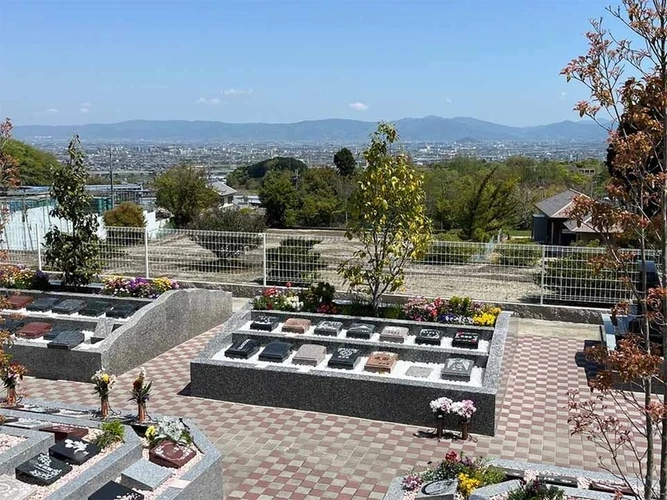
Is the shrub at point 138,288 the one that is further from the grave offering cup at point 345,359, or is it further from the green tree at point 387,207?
the grave offering cup at point 345,359

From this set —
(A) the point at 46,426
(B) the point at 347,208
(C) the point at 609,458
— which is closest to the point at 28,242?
(B) the point at 347,208

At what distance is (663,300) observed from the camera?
4.37 meters

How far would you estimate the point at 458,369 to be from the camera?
9.29 meters

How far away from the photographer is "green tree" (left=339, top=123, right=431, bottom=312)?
37.3 feet

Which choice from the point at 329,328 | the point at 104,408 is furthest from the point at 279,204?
the point at 104,408

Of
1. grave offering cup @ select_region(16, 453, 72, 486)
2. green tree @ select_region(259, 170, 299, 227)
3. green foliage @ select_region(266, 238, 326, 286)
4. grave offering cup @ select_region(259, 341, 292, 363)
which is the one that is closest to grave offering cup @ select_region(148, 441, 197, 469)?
grave offering cup @ select_region(16, 453, 72, 486)

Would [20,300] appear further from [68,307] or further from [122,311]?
[122,311]

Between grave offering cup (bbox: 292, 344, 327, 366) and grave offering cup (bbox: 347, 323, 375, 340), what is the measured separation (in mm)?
677

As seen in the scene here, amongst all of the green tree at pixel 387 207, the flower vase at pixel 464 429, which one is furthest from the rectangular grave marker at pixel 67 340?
the flower vase at pixel 464 429

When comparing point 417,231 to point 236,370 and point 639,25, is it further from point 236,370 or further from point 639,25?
point 639,25

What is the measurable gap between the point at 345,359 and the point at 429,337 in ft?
5.23

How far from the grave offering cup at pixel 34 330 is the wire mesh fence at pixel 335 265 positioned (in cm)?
334

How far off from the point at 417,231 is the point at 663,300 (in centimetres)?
731

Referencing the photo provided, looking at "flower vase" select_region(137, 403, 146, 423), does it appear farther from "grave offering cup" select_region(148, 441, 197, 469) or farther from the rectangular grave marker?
the rectangular grave marker
